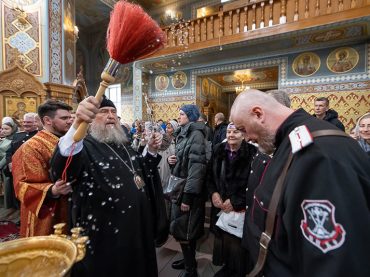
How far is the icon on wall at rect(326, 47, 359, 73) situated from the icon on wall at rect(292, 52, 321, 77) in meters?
0.33

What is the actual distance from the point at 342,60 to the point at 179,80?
572cm

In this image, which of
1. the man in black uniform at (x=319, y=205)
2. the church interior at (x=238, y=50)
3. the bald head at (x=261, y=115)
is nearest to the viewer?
the man in black uniform at (x=319, y=205)

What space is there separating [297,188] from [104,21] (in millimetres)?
15090

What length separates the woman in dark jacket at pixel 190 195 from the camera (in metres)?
2.48

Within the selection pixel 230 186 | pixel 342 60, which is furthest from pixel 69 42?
pixel 342 60

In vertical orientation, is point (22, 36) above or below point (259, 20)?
below

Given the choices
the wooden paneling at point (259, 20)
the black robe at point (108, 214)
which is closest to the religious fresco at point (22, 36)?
Result: the wooden paneling at point (259, 20)

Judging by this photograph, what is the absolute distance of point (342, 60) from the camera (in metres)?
6.66

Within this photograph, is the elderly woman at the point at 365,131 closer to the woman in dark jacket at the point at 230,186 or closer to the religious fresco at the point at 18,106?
the woman in dark jacket at the point at 230,186

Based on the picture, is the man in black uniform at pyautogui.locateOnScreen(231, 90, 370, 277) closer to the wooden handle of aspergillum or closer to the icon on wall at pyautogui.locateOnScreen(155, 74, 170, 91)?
the wooden handle of aspergillum

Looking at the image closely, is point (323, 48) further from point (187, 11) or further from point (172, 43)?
point (187, 11)

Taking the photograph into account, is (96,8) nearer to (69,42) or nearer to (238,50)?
(69,42)

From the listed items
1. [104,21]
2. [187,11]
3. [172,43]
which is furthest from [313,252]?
[104,21]

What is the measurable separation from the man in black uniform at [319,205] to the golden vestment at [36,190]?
1620 millimetres
